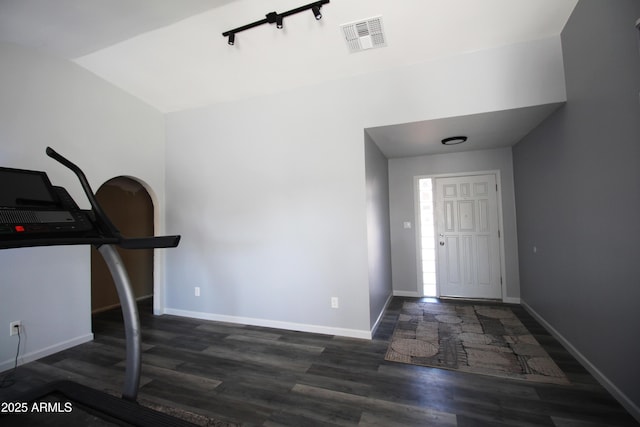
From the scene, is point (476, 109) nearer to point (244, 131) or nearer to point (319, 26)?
point (319, 26)

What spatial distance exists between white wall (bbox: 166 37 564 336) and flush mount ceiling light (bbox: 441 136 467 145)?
893 millimetres

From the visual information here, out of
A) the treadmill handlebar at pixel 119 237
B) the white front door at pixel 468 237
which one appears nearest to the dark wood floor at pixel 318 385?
the treadmill handlebar at pixel 119 237

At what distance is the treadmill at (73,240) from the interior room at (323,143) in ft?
3.01

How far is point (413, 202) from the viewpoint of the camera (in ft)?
15.0

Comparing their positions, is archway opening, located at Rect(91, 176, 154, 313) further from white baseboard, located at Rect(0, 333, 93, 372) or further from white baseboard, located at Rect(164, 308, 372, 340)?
white baseboard, located at Rect(0, 333, 93, 372)

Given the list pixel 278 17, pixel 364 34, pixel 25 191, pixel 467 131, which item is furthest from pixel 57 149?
pixel 467 131

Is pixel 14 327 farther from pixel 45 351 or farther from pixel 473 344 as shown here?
A: pixel 473 344

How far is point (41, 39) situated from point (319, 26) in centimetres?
268

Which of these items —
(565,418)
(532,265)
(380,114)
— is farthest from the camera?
(532,265)

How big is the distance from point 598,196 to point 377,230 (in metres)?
2.05

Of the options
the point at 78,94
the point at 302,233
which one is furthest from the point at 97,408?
the point at 78,94

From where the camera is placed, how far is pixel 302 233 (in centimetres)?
322

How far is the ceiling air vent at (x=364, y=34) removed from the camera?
8.00 feet

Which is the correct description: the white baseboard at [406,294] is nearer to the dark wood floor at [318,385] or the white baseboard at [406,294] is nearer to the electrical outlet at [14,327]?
the dark wood floor at [318,385]
